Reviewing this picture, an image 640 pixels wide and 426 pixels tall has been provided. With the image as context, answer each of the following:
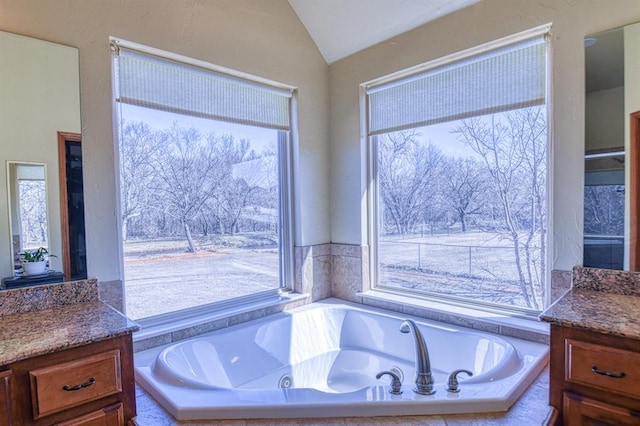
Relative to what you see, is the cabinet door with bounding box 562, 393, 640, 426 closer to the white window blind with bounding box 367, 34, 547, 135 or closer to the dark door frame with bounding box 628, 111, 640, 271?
the dark door frame with bounding box 628, 111, 640, 271

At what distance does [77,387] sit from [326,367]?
1560mm

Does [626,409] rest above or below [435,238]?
below

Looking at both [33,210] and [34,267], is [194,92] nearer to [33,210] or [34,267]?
[33,210]

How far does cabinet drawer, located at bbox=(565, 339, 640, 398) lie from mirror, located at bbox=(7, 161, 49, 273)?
2.28 meters

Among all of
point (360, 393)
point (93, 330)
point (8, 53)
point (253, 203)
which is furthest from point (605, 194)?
point (8, 53)

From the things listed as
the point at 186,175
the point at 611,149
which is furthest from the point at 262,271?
the point at 611,149

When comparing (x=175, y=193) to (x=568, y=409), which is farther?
(x=175, y=193)

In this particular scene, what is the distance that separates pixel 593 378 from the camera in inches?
48.7

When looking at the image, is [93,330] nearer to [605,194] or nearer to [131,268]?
[131,268]

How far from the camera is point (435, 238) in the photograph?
2.48 m

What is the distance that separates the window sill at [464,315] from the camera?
1.95 meters

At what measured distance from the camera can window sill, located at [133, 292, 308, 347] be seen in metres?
2.03

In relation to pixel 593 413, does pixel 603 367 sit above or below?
above

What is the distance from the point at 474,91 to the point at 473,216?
2.56 ft
